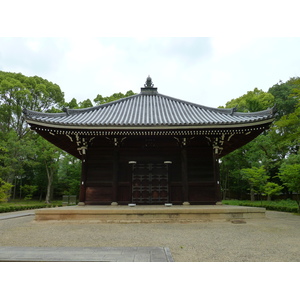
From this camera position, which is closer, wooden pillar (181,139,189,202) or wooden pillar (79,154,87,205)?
wooden pillar (181,139,189,202)

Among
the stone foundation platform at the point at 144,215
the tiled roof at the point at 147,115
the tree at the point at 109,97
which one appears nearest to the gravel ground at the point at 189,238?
the stone foundation platform at the point at 144,215

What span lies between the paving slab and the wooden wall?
6.70m

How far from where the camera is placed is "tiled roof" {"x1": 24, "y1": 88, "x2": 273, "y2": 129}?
34.6 feet

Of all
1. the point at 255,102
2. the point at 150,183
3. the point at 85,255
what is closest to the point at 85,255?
the point at 85,255

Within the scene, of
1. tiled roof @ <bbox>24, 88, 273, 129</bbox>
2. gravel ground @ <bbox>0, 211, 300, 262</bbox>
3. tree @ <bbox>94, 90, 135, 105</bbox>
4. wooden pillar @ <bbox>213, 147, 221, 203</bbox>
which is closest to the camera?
gravel ground @ <bbox>0, 211, 300, 262</bbox>

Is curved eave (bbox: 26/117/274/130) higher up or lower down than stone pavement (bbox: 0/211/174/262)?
higher up

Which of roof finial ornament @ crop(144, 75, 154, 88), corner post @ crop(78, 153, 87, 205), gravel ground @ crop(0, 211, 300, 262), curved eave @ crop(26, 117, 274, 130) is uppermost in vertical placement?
roof finial ornament @ crop(144, 75, 154, 88)

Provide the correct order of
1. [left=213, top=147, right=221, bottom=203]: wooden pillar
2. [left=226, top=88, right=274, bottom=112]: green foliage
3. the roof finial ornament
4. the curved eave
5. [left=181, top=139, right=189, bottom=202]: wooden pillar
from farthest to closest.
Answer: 1. [left=226, top=88, right=274, bottom=112]: green foliage
2. the roof finial ornament
3. [left=213, top=147, right=221, bottom=203]: wooden pillar
4. [left=181, top=139, right=189, bottom=202]: wooden pillar
5. the curved eave

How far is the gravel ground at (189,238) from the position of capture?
4.91 meters

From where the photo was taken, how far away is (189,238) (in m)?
6.57

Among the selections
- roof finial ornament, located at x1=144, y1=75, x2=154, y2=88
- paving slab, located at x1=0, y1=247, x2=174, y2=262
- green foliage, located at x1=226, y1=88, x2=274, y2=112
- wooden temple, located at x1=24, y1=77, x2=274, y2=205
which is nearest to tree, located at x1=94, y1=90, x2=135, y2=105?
roof finial ornament, located at x1=144, y1=75, x2=154, y2=88

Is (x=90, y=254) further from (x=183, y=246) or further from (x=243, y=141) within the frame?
(x=243, y=141)

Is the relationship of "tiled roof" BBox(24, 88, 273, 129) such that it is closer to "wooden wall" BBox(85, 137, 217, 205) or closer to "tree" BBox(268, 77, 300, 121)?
"wooden wall" BBox(85, 137, 217, 205)

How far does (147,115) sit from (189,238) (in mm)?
8400
